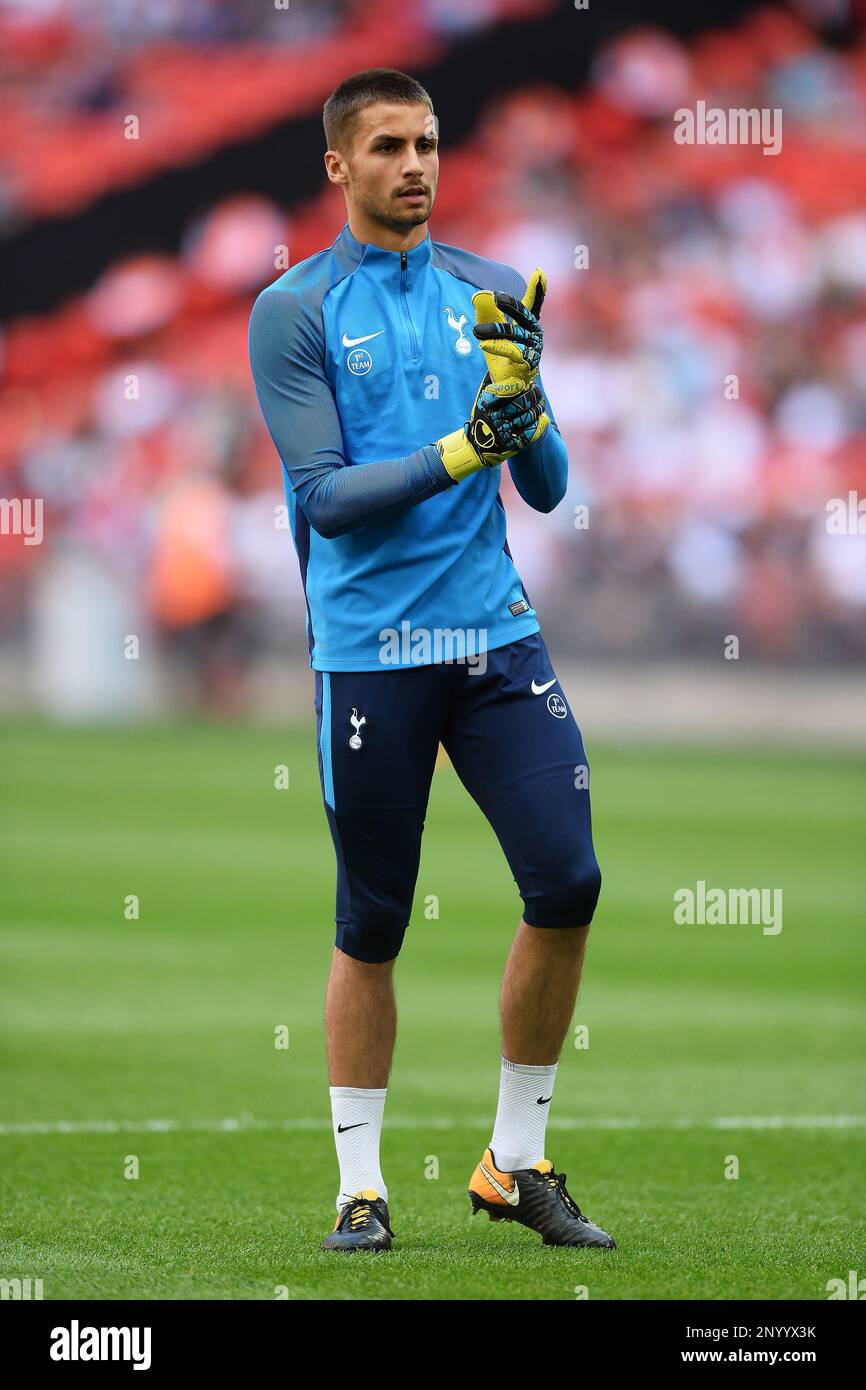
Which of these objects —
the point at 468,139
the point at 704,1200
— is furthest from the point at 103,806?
the point at 468,139

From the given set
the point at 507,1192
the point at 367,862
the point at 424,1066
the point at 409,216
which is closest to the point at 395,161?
the point at 409,216

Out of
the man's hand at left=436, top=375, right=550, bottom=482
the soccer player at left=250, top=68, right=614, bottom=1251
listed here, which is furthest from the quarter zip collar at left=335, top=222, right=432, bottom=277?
A: the man's hand at left=436, top=375, right=550, bottom=482

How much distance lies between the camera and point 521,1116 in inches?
169

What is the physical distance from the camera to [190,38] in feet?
88.5

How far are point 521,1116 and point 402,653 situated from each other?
39.4 inches

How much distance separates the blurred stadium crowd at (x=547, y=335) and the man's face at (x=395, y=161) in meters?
18.8

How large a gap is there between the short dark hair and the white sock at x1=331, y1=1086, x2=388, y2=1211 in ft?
6.48

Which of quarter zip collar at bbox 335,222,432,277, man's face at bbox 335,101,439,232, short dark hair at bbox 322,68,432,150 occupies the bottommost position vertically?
quarter zip collar at bbox 335,222,432,277

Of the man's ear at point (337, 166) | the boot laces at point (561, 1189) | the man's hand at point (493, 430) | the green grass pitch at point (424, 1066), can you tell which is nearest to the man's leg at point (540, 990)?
the boot laces at point (561, 1189)

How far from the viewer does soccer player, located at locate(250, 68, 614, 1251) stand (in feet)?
13.7

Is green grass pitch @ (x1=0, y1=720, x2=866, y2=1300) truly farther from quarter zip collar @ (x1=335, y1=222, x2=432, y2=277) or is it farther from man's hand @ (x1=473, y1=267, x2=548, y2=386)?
quarter zip collar @ (x1=335, y1=222, x2=432, y2=277)

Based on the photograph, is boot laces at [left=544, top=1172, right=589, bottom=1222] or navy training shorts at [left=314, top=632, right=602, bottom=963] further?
boot laces at [left=544, top=1172, right=589, bottom=1222]

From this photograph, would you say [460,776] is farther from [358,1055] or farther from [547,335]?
[547,335]

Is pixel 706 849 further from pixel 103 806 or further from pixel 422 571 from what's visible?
pixel 422 571
